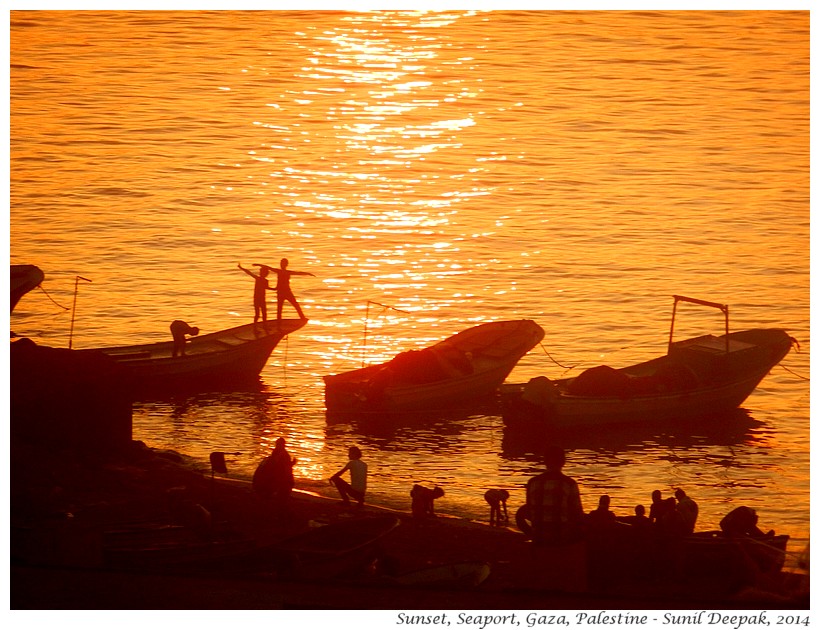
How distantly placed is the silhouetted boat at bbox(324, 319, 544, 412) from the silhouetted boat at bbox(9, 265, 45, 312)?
4327mm

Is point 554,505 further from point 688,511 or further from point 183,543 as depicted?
point 688,511

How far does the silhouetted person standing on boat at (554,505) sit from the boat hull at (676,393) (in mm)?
7840

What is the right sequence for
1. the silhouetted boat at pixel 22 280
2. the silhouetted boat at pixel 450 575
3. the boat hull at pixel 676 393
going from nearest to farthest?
1. the silhouetted boat at pixel 450 575
2. the boat hull at pixel 676 393
3. the silhouetted boat at pixel 22 280

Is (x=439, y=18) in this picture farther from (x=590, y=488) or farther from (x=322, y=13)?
(x=590, y=488)

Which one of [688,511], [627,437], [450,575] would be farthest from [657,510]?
[627,437]

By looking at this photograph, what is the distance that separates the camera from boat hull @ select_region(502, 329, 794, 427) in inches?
648

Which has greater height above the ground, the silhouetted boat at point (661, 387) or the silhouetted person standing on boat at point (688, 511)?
the silhouetted boat at point (661, 387)

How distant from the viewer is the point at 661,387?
1675cm

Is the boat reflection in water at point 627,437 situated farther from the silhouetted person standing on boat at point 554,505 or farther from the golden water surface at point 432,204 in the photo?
the silhouetted person standing on boat at point 554,505

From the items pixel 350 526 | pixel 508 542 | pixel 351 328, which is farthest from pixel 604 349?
pixel 350 526

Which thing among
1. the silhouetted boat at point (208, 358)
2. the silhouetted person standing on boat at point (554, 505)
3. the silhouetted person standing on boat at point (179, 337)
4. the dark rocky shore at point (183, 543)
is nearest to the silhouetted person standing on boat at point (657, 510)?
the dark rocky shore at point (183, 543)

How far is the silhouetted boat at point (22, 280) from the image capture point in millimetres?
18031

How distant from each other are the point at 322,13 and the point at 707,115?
998 centimetres

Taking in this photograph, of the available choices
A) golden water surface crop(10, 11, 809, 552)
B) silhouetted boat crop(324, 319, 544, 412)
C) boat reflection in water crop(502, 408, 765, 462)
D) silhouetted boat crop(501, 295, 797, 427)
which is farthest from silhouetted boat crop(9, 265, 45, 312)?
boat reflection in water crop(502, 408, 765, 462)
